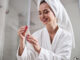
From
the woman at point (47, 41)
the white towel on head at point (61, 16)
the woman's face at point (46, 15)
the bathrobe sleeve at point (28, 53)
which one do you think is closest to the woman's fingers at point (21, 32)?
the woman at point (47, 41)

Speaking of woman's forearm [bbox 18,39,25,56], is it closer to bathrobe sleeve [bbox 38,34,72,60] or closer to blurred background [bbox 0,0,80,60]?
blurred background [bbox 0,0,80,60]

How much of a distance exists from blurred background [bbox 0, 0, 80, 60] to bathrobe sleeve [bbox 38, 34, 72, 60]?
0.10 m

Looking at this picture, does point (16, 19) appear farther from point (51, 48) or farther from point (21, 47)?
point (51, 48)

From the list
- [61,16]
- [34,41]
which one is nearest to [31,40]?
[34,41]

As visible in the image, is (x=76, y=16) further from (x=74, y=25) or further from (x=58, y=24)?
(x=58, y=24)

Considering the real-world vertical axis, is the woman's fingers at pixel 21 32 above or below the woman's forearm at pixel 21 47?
above

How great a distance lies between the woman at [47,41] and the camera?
1.43 m

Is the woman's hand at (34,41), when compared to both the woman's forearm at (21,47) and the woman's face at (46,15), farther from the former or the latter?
the woman's face at (46,15)

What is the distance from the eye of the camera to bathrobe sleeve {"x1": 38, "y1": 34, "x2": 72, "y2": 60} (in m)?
1.42

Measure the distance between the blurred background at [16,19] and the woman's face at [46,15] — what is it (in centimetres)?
6

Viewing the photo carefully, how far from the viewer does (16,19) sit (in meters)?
1.66

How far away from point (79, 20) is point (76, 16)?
2.0 inches

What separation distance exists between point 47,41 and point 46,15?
0.86 ft

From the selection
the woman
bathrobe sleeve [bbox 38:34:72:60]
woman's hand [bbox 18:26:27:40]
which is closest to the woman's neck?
the woman
